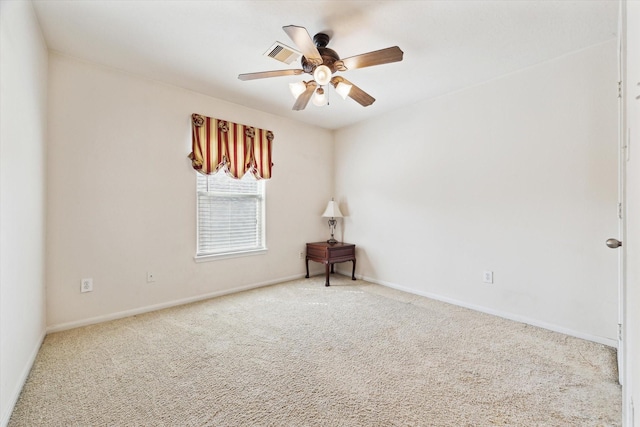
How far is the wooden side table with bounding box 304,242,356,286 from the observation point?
408cm

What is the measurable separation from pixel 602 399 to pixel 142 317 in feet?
11.9

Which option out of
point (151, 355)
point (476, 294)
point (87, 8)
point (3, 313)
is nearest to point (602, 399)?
point (476, 294)

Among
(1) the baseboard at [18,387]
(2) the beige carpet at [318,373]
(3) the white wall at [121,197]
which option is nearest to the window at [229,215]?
(3) the white wall at [121,197]

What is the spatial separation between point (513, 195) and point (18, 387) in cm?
408

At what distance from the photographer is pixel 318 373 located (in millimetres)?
1905

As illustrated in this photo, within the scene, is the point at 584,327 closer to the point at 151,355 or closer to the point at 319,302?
the point at 319,302

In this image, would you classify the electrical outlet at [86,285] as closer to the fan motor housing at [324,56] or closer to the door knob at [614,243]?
the fan motor housing at [324,56]

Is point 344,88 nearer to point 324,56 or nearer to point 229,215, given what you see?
point 324,56

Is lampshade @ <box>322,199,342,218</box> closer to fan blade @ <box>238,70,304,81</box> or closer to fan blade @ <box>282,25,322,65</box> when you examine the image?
fan blade @ <box>238,70,304,81</box>

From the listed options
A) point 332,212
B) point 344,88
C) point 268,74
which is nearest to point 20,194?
point 268,74

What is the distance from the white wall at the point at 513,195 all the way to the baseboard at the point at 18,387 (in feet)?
11.8

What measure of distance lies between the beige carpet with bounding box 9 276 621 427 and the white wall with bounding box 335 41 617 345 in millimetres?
390

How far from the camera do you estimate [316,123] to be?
448 centimetres

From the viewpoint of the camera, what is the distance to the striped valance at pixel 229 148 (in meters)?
3.34
